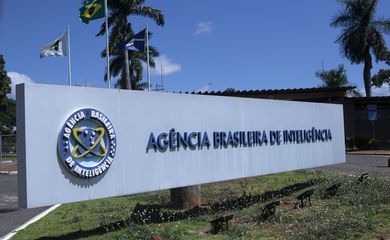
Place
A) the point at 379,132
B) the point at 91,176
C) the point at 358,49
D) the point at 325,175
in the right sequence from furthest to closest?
the point at 358,49 → the point at 379,132 → the point at 325,175 → the point at 91,176

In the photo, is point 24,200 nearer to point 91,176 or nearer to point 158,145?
point 91,176

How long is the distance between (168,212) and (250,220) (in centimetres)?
201

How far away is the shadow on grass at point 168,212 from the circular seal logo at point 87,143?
126cm

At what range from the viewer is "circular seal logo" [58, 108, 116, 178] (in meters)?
8.43

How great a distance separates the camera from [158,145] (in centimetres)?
992

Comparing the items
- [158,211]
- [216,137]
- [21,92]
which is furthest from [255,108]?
[21,92]

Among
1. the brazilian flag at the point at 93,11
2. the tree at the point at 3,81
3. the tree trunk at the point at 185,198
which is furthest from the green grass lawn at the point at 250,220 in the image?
the tree at the point at 3,81

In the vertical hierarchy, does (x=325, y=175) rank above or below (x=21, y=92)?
below

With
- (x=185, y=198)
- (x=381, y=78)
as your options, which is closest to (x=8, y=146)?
(x=185, y=198)

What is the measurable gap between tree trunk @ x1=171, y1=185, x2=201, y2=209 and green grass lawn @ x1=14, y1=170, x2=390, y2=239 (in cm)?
86

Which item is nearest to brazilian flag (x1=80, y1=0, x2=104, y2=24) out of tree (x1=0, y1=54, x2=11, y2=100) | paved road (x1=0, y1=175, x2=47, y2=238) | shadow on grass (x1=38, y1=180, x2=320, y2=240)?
paved road (x1=0, y1=175, x2=47, y2=238)

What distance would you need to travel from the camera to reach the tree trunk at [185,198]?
11688 millimetres

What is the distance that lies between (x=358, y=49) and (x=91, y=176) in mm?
41733

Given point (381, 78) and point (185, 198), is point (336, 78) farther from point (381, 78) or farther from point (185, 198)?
point (185, 198)
